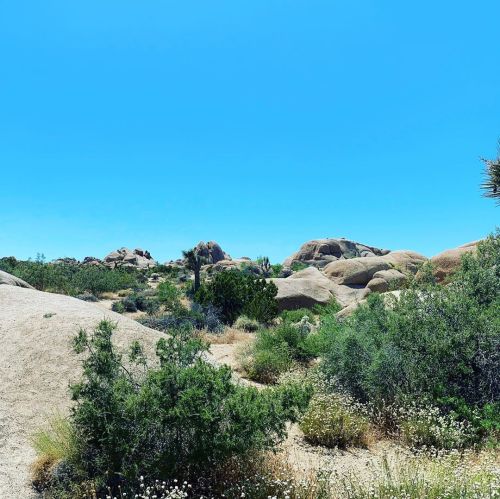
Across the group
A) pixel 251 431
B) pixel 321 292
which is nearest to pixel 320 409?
pixel 251 431

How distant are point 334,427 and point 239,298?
52.1 feet

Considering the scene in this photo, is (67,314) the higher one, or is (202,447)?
(67,314)

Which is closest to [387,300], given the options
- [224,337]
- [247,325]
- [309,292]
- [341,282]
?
[224,337]

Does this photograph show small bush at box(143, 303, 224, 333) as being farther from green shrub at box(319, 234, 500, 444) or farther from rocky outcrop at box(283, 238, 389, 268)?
rocky outcrop at box(283, 238, 389, 268)

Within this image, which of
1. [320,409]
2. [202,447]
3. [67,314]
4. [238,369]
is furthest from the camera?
[238,369]

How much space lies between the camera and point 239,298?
76.5ft

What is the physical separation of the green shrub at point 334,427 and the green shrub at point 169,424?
2101mm

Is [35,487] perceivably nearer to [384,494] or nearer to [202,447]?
[202,447]

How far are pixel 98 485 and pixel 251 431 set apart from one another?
1.74 metres

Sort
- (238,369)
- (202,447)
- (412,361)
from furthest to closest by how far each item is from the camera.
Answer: (238,369) < (412,361) < (202,447)

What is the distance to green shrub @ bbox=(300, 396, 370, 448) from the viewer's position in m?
7.46

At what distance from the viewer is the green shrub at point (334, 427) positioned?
294 inches

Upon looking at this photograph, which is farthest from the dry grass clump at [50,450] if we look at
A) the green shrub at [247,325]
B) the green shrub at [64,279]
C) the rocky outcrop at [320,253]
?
the rocky outcrop at [320,253]

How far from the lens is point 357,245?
7375 cm
